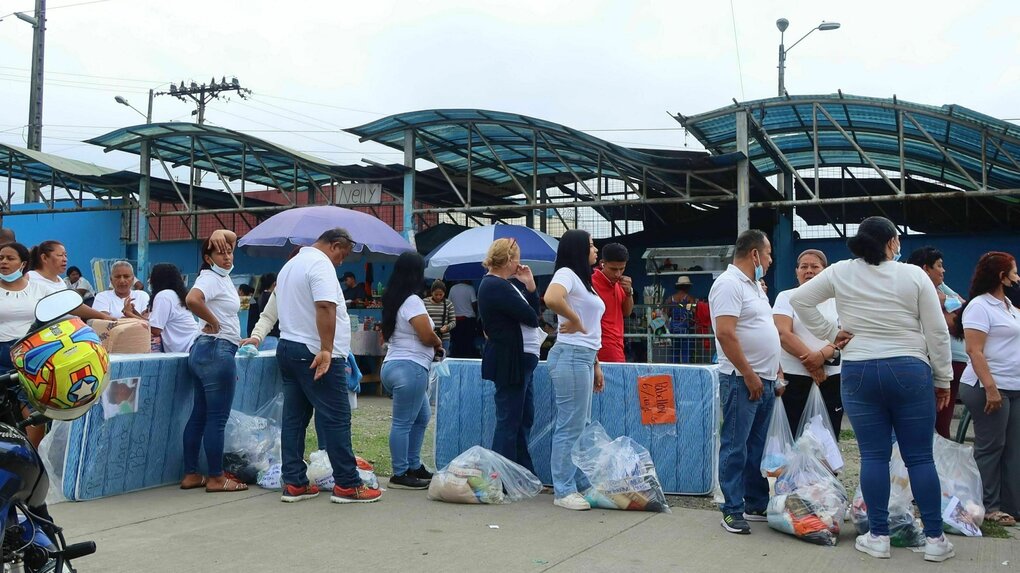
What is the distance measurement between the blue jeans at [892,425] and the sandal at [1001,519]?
1128 millimetres

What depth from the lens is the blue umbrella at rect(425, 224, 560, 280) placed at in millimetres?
12758

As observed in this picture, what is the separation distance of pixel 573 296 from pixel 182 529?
2.62 metres

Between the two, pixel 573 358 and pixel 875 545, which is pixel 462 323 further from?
pixel 875 545

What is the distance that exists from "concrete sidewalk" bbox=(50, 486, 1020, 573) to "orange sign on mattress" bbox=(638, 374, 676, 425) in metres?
0.70

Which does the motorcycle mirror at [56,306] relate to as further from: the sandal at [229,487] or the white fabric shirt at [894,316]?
the white fabric shirt at [894,316]

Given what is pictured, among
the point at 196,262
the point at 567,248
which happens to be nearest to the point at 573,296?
the point at 567,248

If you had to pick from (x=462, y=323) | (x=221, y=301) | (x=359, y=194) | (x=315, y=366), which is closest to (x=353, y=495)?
(x=315, y=366)

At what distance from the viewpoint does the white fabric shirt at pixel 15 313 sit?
5289mm

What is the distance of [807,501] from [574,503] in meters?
1.40

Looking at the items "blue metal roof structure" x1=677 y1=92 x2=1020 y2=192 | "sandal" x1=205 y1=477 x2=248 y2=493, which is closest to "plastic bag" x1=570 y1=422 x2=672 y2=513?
"sandal" x1=205 y1=477 x2=248 y2=493

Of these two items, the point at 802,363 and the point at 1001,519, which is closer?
the point at 1001,519

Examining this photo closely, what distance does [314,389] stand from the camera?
5.43 metres

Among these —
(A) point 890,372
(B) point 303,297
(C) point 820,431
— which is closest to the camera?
(A) point 890,372

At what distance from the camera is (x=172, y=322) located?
6.46 meters
